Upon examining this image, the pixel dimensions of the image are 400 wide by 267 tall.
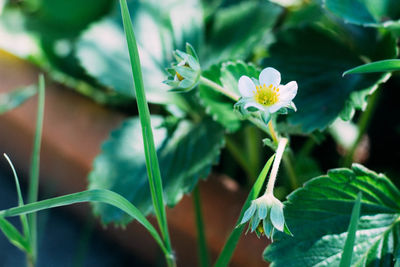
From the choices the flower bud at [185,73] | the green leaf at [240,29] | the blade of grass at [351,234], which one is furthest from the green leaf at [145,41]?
the blade of grass at [351,234]

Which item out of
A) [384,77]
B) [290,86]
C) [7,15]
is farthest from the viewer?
[7,15]

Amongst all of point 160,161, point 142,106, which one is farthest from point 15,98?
point 142,106

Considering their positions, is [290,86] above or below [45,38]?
below

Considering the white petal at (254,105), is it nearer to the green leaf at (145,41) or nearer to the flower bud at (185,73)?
the flower bud at (185,73)

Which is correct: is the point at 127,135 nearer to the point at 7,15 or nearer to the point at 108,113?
the point at 108,113

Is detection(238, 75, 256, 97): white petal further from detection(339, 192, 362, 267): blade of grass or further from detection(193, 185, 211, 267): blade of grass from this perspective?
detection(193, 185, 211, 267): blade of grass

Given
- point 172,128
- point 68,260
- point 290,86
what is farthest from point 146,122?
point 68,260

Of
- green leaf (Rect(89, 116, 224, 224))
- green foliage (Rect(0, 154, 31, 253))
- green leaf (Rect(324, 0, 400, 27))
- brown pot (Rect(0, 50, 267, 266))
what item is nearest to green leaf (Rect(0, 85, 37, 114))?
brown pot (Rect(0, 50, 267, 266))
